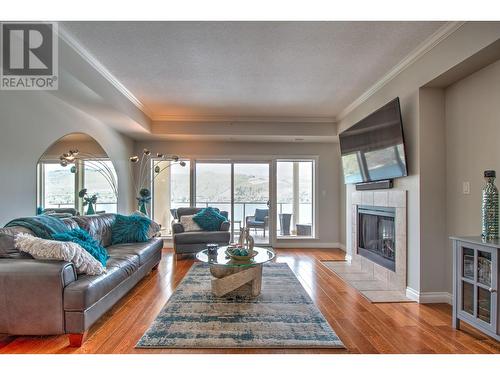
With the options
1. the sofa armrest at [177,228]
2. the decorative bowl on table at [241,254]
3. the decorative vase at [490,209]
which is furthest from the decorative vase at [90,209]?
the decorative vase at [490,209]

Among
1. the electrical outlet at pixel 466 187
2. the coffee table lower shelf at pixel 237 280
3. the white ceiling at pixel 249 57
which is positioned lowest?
the coffee table lower shelf at pixel 237 280

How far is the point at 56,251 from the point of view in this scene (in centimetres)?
230

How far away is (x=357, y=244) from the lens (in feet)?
15.7

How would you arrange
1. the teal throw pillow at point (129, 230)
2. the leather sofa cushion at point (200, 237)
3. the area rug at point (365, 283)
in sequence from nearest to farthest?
1. the area rug at point (365, 283)
2. the teal throw pillow at point (129, 230)
3. the leather sofa cushion at point (200, 237)

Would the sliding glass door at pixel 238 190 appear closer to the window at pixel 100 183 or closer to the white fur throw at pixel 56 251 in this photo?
the window at pixel 100 183

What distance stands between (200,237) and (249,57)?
3.11m

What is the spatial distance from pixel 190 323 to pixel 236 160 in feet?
14.0

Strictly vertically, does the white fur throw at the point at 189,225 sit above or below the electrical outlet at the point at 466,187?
below

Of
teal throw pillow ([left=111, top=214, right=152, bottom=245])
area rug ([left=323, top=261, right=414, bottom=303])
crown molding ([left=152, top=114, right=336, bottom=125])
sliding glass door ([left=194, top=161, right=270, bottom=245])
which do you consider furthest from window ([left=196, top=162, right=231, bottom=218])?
area rug ([left=323, top=261, right=414, bottom=303])

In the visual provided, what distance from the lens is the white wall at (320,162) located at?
6.38m

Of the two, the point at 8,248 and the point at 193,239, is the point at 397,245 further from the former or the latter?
the point at 8,248

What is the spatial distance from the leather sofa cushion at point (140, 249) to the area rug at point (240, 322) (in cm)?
→ 62

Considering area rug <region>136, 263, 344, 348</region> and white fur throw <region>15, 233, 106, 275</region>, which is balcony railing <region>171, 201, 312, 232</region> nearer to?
area rug <region>136, 263, 344, 348</region>

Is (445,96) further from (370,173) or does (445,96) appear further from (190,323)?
(190,323)
